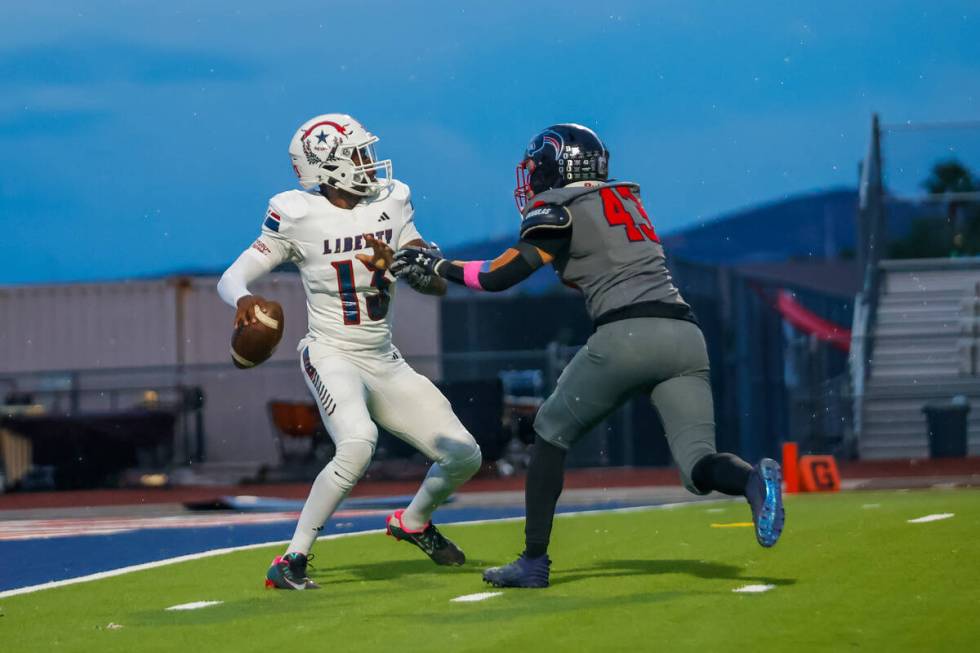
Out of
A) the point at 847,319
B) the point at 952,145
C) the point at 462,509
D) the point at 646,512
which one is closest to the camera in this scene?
the point at 646,512

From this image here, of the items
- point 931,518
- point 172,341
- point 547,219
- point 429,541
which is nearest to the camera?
point 547,219

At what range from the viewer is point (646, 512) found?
38.5 ft

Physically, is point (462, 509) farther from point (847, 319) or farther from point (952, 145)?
point (847, 319)

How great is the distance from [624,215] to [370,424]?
1550 millimetres

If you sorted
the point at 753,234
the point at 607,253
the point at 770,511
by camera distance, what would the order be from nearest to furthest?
the point at 770,511 → the point at 607,253 → the point at 753,234

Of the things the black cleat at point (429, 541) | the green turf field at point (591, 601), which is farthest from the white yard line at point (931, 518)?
the black cleat at point (429, 541)

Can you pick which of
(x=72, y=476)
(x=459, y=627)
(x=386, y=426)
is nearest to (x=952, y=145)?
(x=72, y=476)

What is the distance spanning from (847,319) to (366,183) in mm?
21471

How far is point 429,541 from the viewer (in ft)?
26.2

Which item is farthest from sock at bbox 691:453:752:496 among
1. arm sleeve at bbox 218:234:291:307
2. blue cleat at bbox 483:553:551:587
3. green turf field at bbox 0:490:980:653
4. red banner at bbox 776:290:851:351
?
red banner at bbox 776:290:851:351

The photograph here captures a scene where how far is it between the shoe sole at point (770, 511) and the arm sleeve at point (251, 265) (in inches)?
99.8

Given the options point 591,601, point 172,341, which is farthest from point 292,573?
point 172,341

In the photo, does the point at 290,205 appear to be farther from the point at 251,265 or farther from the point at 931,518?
the point at 931,518

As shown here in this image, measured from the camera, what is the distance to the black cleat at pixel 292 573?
722cm
